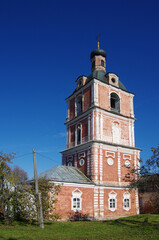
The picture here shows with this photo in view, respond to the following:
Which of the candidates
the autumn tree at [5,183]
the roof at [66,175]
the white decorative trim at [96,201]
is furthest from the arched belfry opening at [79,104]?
the autumn tree at [5,183]

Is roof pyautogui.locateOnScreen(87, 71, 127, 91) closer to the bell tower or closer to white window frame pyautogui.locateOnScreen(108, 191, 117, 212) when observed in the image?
the bell tower

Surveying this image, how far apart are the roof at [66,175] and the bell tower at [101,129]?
31.3 inches

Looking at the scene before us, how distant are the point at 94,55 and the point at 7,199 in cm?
2443

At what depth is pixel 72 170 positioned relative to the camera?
24.9m


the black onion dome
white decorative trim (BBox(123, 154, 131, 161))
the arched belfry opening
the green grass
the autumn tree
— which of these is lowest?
the green grass

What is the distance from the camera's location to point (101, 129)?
1007 inches

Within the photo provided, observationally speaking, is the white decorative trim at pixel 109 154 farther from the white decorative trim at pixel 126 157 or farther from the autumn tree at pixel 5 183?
the autumn tree at pixel 5 183

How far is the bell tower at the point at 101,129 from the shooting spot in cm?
2452

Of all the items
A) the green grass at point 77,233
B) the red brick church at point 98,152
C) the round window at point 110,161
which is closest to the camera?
the green grass at point 77,233

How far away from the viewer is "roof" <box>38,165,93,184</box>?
21.6 metres

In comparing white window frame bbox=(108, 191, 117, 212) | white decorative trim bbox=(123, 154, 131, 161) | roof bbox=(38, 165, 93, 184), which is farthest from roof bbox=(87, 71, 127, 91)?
white window frame bbox=(108, 191, 117, 212)

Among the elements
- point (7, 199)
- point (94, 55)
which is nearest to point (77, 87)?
point (94, 55)

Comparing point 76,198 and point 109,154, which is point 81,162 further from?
point 76,198

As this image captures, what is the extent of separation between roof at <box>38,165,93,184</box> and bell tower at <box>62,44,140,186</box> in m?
0.80
